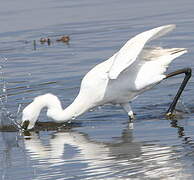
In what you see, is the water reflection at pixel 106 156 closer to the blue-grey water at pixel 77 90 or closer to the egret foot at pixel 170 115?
the blue-grey water at pixel 77 90

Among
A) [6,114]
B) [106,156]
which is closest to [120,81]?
[6,114]

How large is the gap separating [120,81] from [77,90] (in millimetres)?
2161

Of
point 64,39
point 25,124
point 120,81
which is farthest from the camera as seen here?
point 64,39

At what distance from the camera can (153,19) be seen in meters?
20.3

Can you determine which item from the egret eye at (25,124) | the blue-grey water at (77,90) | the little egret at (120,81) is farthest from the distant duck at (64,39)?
the egret eye at (25,124)

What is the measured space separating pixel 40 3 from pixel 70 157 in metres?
13.4

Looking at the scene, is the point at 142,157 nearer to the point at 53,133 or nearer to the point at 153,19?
the point at 53,133

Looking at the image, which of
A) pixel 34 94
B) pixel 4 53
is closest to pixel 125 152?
pixel 34 94

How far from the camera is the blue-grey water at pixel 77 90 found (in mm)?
10117

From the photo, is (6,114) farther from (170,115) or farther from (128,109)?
(170,115)

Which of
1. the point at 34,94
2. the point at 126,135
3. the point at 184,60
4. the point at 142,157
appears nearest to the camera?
the point at 142,157

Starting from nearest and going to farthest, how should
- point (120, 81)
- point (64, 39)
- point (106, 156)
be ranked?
point (106, 156) < point (120, 81) < point (64, 39)

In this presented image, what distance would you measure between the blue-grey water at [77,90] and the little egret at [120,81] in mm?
279

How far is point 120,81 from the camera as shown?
1320 cm
